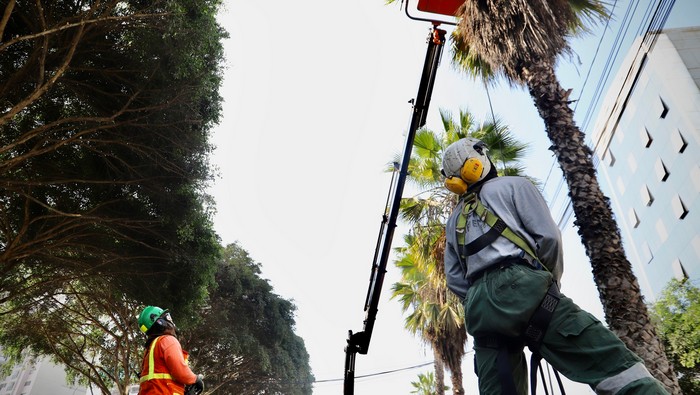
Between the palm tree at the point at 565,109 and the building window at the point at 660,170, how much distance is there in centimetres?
1986

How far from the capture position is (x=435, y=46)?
137 inches

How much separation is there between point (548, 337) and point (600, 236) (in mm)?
3113

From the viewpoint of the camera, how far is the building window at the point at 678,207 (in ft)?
69.6

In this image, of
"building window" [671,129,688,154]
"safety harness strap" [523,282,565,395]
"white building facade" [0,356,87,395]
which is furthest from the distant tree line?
"white building facade" [0,356,87,395]

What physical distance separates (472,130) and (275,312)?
14136mm

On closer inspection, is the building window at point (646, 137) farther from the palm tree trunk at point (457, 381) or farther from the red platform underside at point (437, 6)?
the red platform underside at point (437, 6)

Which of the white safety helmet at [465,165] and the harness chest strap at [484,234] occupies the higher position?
the white safety helmet at [465,165]

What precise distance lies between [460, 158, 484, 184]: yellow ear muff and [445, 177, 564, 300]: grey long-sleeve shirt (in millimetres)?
79

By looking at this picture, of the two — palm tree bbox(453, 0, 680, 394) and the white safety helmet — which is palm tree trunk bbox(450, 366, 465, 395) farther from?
the white safety helmet

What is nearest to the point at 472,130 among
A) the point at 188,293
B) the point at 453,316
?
the point at 453,316

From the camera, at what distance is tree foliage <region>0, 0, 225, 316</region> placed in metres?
9.09

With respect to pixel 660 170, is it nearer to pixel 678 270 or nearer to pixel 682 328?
pixel 678 270

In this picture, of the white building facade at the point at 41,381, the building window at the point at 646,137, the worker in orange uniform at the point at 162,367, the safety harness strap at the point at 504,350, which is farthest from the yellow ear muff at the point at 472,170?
the white building facade at the point at 41,381

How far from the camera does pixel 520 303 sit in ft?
5.74
